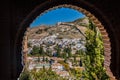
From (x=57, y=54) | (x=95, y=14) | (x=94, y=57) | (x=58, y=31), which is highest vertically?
(x=58, y=31)

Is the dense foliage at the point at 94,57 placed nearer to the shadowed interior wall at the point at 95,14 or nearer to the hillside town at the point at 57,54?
the shadowed interior wall at the point at 95,14

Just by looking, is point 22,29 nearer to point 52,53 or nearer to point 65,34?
point 52,53

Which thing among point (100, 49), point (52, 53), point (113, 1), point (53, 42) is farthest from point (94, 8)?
point (53, 42)

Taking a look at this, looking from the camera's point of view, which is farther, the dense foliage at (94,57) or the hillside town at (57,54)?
the hillside town at (57,54)

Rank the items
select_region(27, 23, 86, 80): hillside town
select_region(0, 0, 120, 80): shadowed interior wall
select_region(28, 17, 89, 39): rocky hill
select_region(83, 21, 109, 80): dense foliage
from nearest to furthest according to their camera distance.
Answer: select_region(0, 0, 120, 80): shadowed interior wall → select_region(83, 21, 109, 80): dense foliage → select_region(27, 23, 86, 80): hillside town → select_region(28, 17, 89, 39): rocky hill

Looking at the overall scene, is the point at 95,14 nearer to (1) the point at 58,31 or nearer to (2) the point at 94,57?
(2) the point at 94,57

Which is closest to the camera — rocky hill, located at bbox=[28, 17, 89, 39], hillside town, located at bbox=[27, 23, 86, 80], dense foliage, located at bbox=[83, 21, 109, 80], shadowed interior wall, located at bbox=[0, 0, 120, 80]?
shadowed interior wall, located at bbox=[0, 0, 120, 80]

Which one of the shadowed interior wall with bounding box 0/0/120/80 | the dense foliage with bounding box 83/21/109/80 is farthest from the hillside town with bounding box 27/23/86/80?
the shadowed interior wall with bounding box 0/0/120/80

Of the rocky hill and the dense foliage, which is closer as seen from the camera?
the dense foliage

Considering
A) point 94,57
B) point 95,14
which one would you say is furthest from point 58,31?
point 95,14

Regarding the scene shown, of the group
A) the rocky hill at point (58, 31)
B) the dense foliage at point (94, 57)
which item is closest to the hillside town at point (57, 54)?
the rocky hill at point (58, 31)

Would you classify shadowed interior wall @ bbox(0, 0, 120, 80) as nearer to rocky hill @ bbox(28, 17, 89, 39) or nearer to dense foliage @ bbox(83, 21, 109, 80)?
dense foliage @ bbox(83, 21, 109, 80)

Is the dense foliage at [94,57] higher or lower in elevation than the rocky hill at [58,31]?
lower

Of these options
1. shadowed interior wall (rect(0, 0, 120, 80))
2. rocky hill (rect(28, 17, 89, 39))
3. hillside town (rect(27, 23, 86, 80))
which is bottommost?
hillside town (rect(27, 23, 86, 80))
